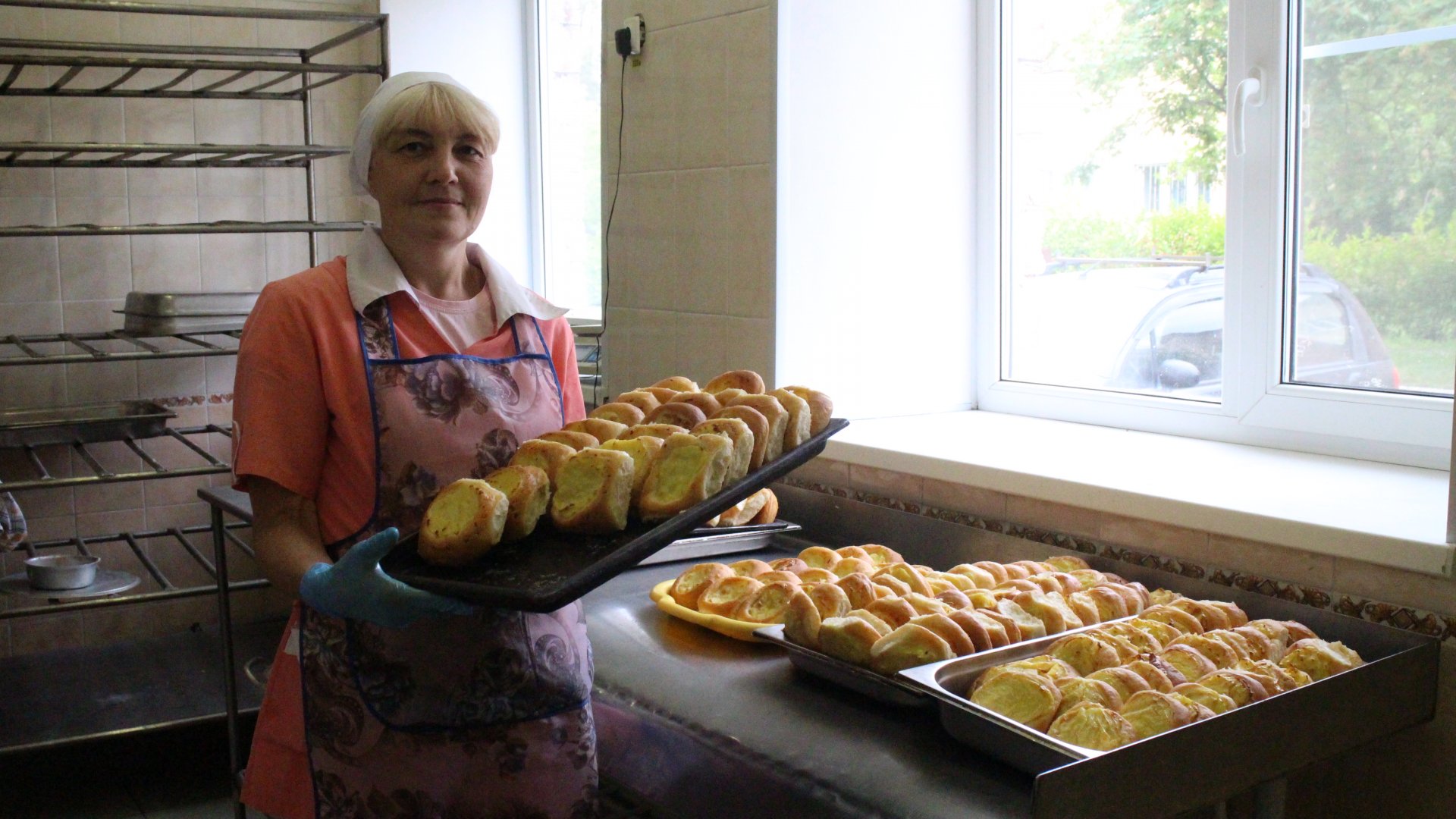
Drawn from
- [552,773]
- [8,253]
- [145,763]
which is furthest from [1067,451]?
[8,253]

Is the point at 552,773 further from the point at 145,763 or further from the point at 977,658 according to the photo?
the point at 145,763

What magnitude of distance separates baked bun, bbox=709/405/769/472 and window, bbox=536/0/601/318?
2.17 meters

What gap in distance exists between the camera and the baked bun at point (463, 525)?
114 cm

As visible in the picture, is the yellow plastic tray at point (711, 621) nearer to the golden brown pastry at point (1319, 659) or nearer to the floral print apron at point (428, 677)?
the floral print apron at point (428, 677)

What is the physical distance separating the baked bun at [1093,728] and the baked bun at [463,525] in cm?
54

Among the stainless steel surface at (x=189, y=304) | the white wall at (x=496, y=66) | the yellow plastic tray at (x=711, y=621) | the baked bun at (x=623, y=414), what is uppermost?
the white wall at (x=496, y=66)

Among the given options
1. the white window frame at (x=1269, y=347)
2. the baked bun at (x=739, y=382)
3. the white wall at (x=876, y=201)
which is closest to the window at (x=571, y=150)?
the white wall at (x=876, y=201)

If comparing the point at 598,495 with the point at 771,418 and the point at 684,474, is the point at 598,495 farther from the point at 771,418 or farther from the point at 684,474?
the point at 771,418

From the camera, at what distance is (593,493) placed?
122cm

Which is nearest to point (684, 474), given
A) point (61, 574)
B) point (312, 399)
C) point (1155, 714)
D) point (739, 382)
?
point (739, 382)

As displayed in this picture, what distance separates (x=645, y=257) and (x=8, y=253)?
1765 mm

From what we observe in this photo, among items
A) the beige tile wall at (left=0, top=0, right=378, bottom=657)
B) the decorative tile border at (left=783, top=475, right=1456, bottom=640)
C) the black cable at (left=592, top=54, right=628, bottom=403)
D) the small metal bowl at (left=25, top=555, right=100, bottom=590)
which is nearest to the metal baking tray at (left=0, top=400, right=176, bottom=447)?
the beige tile wall at (left=0, top=0, right=378, bottom=657)

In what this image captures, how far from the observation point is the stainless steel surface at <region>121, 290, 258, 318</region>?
2848mm

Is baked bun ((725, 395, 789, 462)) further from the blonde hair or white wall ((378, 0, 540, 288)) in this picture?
white wall ((378, 0, 540, 288))
